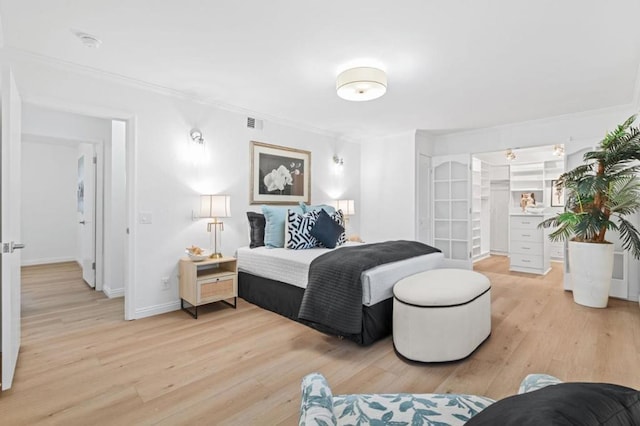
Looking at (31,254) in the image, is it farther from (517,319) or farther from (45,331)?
(517,319)

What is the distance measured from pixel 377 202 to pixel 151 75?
3944 mm

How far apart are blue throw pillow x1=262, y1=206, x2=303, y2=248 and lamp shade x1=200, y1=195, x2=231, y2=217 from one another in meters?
0.53

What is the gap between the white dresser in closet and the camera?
546 cm

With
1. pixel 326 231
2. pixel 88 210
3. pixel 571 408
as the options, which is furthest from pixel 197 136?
pixel 571 408

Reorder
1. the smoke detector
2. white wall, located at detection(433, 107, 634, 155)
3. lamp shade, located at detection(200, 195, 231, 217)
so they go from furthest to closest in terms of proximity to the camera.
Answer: white wall, located at detection(433, 107, 634, 155), lamp shade, located at detection(200, 195, 231, 217), the smoke detector

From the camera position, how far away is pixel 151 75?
3.08 m

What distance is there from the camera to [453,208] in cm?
557

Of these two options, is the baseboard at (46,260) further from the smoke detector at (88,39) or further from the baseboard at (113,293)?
the smoke detector at (88,39)

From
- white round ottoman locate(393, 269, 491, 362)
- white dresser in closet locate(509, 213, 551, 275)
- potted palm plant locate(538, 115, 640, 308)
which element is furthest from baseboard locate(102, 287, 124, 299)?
white dresser in closet locate(509, 213, 551, 275)

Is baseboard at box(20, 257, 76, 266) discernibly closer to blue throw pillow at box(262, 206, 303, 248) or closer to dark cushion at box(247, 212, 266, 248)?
dark cushion at box(247, 212, 266, 248)

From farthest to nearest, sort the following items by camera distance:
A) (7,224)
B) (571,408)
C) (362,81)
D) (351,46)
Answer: (362,81), (351,46), (7,224), (571,408)

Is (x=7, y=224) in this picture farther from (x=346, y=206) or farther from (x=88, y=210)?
(x=346, y=206)

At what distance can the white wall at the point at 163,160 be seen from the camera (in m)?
2.88

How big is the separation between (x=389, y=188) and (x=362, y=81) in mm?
3001
